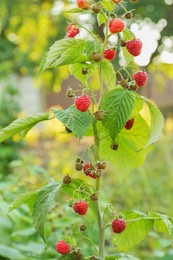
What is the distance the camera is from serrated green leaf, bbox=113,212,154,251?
135 centimetres

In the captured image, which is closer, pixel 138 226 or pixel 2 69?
pixel 138 226

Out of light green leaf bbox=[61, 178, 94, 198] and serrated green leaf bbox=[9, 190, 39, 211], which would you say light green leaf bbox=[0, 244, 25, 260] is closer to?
serrated green leaf bbox=[9, 190, 39, 211]

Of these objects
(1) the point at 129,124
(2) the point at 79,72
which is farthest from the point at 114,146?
(2) the point at 79,72

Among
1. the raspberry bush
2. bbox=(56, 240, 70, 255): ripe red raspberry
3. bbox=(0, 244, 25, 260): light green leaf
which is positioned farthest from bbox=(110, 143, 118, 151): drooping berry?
bbox=(0, 244, 25, 260): light green leaf

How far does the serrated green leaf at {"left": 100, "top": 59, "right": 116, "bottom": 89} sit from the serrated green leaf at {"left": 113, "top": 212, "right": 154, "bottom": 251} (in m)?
0.29

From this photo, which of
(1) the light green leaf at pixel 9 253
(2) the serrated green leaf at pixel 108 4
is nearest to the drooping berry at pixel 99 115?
(2) the serrated green leaf at pixel 108 4

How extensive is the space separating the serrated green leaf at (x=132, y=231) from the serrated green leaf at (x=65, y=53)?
14.8 inches

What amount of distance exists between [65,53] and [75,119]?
0.13 m

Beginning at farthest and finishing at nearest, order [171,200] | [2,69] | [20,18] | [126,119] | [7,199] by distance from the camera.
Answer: [2,69]
[20,18]
[171,200]
[7,199]
[126,119]

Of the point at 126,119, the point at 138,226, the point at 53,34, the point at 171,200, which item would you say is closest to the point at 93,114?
the point at 126,119

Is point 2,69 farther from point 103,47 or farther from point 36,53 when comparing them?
point 103,47

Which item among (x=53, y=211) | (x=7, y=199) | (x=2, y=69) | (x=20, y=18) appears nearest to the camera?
(x=53, y=211)

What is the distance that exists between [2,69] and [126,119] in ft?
23.2

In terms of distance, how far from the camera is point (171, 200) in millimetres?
4141
